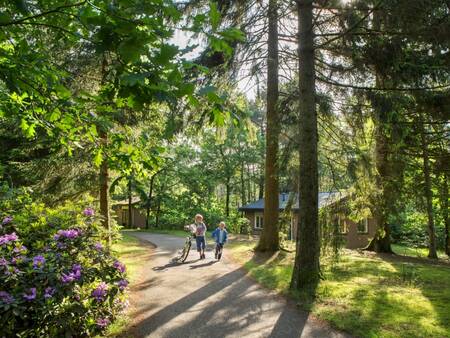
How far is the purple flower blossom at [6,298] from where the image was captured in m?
4.36

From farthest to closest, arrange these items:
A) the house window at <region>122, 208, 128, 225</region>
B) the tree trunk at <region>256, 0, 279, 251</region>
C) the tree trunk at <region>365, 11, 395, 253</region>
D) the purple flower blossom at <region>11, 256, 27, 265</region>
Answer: the house window at <region>122, 208, 128, 225</region> < the tree trunk at <region>256, 0, 279, 251</region> < the tree trunk at <region>365, 11, 395, 253</region> < the purple flower blossom at <region>11, 256, 27, 265</region>

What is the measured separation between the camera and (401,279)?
10500mm

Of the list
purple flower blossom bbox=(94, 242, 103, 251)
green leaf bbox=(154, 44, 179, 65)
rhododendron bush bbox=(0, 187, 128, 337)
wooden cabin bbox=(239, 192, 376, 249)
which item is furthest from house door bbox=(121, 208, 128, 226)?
green leaf bbox=(154, 44, 179, 65)

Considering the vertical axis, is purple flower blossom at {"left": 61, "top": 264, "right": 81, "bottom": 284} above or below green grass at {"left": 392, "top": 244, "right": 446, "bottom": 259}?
above

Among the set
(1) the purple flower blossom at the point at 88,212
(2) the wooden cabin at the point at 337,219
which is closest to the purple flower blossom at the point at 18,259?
(1) the purple flower blossom at the point at 88,212

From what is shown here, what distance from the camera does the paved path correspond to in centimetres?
632

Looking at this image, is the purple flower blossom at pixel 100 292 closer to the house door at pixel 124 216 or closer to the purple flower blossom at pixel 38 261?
the purple flower blossom at pixel 38 261

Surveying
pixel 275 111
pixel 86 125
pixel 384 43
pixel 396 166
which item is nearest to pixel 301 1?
pixel 384 43

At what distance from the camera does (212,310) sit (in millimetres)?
7480

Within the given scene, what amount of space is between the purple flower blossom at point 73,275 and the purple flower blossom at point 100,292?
0.39 m

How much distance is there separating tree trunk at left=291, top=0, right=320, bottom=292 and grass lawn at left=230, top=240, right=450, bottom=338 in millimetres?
486

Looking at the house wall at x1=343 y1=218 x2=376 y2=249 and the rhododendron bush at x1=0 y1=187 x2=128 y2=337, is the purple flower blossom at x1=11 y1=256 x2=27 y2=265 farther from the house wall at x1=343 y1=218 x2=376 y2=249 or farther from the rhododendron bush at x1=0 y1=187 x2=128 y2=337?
the house wall at x1=343 y1=218 x2=376 y2=249

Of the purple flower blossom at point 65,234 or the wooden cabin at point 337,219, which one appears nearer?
the purple flower blossom at point 65,234

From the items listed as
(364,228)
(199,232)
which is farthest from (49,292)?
(364,228)
